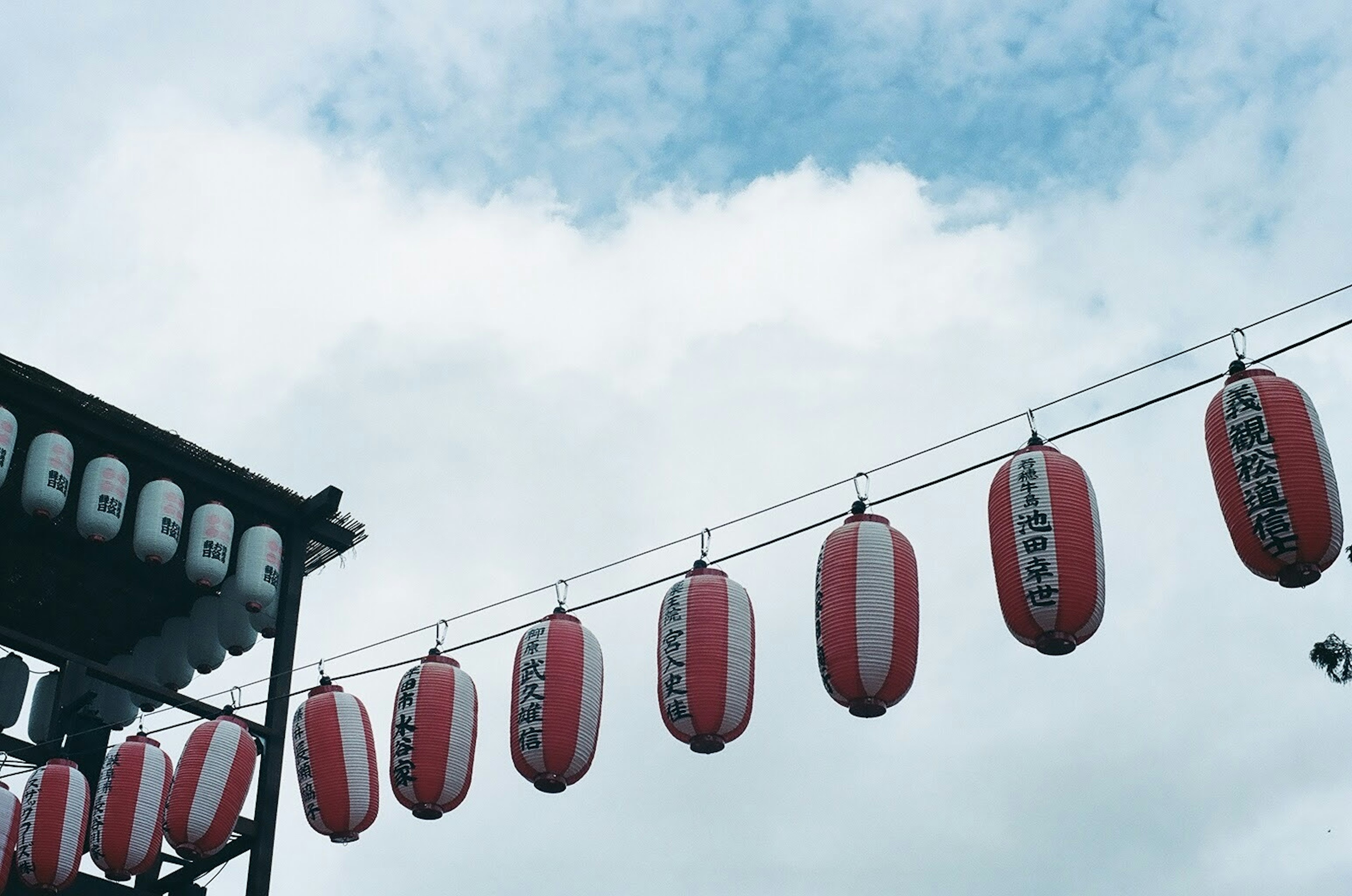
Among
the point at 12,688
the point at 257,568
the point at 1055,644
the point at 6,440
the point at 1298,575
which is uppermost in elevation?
the point at 6,440

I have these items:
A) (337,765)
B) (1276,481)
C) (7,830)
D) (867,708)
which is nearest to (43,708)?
(7,830)

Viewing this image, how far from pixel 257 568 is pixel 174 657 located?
6.64 ft

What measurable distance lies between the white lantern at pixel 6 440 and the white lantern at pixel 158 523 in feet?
5.06

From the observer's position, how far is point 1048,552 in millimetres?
9250

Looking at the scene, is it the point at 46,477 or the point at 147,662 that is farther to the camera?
the point at 147,662

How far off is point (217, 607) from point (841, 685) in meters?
11.0

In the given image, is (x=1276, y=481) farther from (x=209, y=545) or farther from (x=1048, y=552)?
(x=209, y=545)

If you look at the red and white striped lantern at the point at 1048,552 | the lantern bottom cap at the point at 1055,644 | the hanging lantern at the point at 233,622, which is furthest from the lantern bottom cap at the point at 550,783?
the hanging lantern at the point at 233,622

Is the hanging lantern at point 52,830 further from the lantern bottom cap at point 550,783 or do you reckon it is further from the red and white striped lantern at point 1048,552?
the red and white striped lantern at point 1048,552

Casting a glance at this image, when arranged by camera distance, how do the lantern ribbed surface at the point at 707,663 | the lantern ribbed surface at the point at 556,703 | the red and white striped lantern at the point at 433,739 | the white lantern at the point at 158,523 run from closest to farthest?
the lantern ribbed surface at the point at 707,663
the lantern ribbed surface at the point at 556,703
the red and white striped lantern at the point at 433,739
the white lantern at the point at 158,523

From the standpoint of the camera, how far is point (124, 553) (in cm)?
1738

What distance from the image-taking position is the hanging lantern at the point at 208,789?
1363 cm

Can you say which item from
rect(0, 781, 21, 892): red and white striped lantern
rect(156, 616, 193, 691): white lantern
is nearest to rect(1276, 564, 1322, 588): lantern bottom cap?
rect(0, 781, 21, 892): red and white striped lantern

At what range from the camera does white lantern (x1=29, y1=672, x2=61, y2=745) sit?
1781 centimetres
